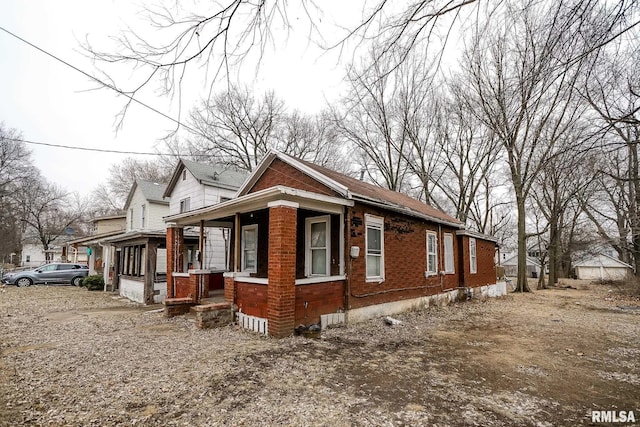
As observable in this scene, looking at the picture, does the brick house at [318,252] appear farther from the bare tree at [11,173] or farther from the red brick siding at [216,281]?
the bare tree at [11,173]

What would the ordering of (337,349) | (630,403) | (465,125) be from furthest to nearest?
1. (465,125)
2. (337,349)
3. (630,403)

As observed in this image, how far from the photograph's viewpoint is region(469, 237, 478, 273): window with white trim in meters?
14.7

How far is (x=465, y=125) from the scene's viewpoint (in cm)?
2270

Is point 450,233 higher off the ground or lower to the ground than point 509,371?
higher

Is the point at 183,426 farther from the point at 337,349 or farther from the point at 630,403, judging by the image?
the point at 630,403

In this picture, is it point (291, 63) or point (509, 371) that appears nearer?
point (291, 63)

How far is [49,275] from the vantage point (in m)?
20.9

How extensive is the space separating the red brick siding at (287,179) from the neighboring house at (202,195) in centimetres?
439

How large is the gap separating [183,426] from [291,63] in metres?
3.81

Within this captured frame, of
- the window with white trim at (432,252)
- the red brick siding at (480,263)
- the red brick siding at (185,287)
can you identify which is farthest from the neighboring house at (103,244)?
the red brick siding at (480,263)

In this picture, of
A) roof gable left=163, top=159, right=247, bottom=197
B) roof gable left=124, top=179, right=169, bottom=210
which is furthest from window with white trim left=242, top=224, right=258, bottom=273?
roof gable left=124, top=179, right=169, bottom=210

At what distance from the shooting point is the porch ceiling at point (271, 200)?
6779mm

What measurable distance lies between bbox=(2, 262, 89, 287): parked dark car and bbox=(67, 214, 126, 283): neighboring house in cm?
83

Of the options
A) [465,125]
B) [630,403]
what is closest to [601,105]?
[630,403]
